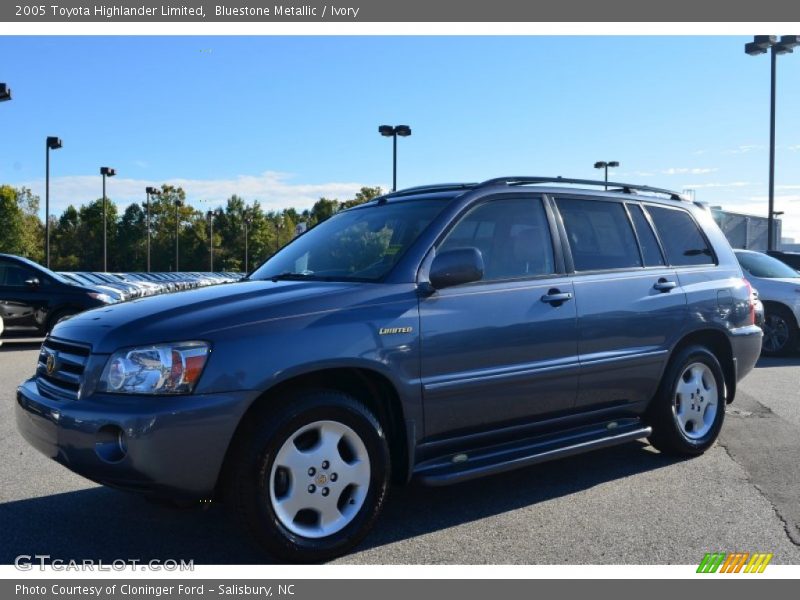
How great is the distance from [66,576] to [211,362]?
1183mm

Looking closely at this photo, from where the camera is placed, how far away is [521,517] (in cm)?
427

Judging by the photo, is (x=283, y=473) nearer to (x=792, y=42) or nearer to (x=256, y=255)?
(x=792, y=42)

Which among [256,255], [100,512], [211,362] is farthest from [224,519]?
[256,255]

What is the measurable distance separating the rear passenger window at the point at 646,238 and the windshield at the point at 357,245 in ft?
5.83

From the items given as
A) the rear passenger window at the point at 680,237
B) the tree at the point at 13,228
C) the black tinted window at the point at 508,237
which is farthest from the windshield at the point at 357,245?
the tree at the point at 13,228

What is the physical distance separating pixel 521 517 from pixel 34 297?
1193cm

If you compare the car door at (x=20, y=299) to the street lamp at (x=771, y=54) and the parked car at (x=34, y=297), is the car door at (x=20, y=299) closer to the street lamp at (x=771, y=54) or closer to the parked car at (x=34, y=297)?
the parked car at (x=34, y=297)

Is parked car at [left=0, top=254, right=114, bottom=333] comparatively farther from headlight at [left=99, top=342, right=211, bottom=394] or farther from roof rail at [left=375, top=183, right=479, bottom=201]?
headlight at [left=99, top=342, right=211, bottom=394]

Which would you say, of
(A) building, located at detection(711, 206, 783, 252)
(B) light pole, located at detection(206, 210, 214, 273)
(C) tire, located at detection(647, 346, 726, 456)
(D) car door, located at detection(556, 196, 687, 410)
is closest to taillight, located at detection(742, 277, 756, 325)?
(C) tire, located at detection(647, 346, 726, 456)

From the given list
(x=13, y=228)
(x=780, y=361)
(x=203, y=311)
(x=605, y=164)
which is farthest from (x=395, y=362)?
(x=13, y=228)

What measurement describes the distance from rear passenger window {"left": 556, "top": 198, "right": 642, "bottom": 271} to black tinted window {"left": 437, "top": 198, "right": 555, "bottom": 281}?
0.83 ft

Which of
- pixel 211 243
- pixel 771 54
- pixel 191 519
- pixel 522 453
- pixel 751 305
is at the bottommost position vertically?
pixel 191 519

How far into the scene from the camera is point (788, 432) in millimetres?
6480

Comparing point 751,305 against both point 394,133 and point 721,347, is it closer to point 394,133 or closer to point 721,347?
point 721,347
